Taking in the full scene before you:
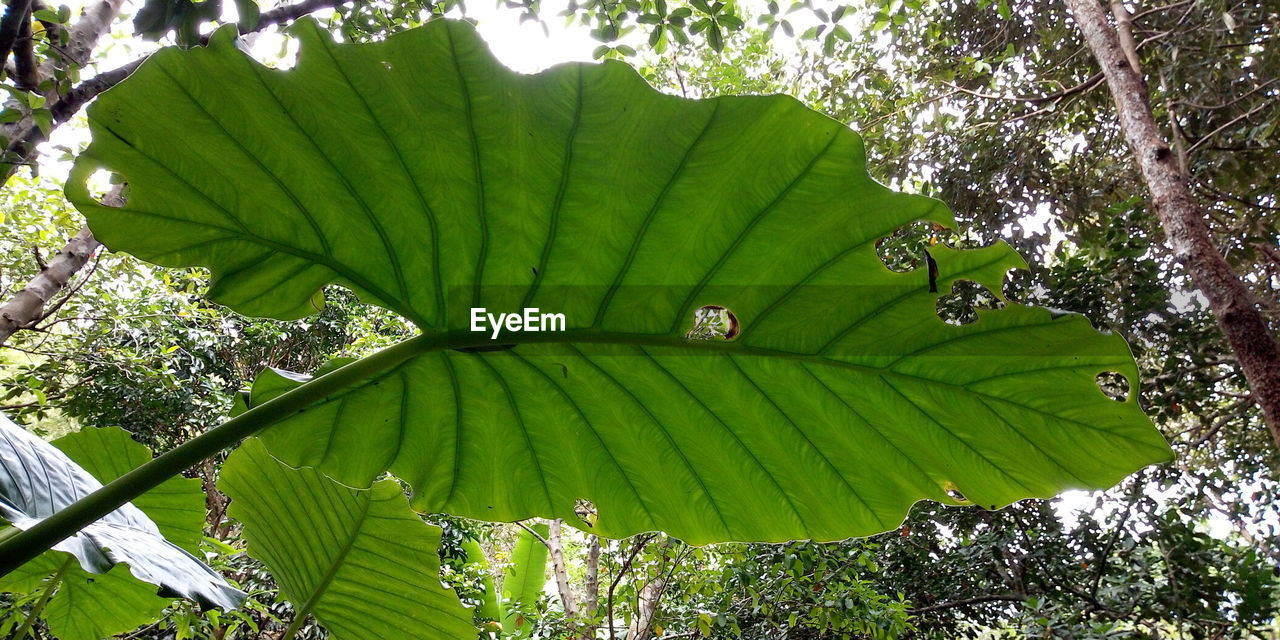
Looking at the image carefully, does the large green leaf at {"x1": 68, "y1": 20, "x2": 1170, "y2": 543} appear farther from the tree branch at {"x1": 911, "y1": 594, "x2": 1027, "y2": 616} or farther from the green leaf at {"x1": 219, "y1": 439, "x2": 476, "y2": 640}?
the tree branch at {"x1": 911, "y1": 594, "x2": 1027, "y2": 616}

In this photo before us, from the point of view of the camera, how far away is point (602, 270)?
66 cm

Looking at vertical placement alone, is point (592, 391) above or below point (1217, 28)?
below

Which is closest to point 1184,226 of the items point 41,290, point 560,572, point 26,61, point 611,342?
point 611,342

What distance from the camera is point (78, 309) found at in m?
3.29

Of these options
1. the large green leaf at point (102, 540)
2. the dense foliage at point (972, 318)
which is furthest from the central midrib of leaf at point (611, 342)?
the dense foliage at point (972, 318)

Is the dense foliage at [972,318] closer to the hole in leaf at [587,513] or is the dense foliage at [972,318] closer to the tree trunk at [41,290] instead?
the tree trunk at [41,290]

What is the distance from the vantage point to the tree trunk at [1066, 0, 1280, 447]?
190cm

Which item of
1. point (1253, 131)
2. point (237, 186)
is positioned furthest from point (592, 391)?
point (1253, 131)

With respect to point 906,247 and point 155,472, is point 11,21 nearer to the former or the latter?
point 155,472

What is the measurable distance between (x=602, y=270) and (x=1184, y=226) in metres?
2.32

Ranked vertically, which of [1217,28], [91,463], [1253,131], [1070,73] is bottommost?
[91,463]

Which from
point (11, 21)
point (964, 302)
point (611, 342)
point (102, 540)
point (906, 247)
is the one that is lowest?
point (102, 540)

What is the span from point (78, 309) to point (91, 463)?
2887 millimetres

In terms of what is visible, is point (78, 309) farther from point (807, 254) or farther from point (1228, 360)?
point (1228, 360)
